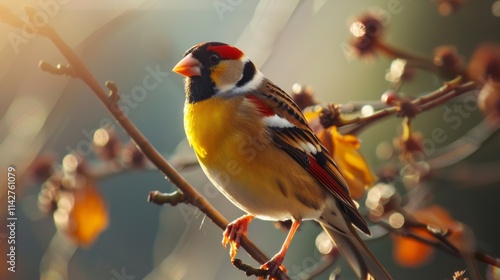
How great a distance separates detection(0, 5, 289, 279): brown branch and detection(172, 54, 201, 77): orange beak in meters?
0.44

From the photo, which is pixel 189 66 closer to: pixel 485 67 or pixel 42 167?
pixel 42 167

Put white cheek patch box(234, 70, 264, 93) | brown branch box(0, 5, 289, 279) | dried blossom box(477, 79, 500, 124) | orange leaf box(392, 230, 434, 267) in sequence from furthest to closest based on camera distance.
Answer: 1. orange leaf box(392, 230, 434, 267)
2. white cheek patch box(234, 70, 264, 93)
3. dried blossom box(477, 79, 500, 124)
4. brown branch box(0, 5, 289, 279)

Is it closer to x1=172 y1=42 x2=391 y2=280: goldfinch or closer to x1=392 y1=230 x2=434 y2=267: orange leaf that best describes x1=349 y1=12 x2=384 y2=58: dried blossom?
x1=172 y1=42 x2=391 y2=280: goldfinch

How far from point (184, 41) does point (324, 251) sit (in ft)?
3.86

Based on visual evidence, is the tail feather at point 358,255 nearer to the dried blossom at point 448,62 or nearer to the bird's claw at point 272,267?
the bird's claw at point 272,267

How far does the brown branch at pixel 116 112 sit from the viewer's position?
1.40m

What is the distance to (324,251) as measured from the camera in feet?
7.39

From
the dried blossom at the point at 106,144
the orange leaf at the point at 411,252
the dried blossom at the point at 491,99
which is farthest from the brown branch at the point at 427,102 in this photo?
the dried blossom at the point at 106,144

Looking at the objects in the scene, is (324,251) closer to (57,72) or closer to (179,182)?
(179,182)

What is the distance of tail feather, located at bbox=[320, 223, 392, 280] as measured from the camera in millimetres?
2084

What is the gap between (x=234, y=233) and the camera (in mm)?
2016

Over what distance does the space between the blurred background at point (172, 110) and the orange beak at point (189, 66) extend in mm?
176

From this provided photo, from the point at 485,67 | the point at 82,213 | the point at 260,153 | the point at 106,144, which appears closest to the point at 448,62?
the point at 485,67

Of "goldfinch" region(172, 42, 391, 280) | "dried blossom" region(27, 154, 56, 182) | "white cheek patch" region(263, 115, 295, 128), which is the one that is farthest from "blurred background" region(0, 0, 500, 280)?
"white cheek patch" region(263, 115, 295, 128)
